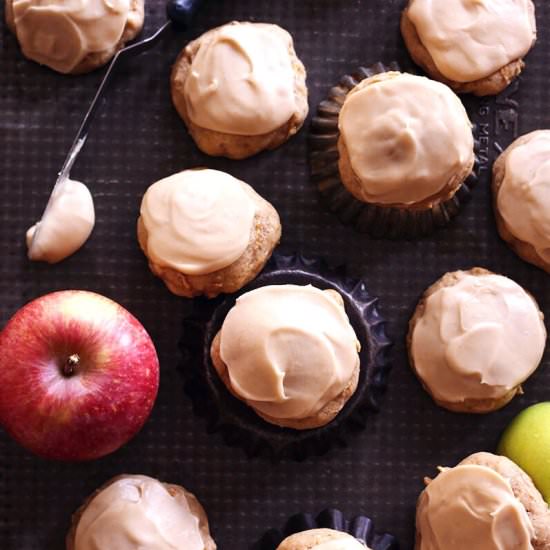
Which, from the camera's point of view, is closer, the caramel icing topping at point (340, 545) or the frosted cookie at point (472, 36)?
the caramel icing topping at point (340, 545)

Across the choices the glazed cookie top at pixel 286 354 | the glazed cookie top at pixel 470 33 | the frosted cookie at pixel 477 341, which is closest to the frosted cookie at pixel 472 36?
the glazed cookie top at pixel 470 33

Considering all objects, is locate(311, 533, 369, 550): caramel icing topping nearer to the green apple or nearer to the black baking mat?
the black baking mat

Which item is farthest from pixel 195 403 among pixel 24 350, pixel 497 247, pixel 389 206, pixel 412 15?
pixel 412 15

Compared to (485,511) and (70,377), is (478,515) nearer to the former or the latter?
(485,511)

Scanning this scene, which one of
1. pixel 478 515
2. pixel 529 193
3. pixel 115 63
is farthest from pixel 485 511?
pixel 115 63

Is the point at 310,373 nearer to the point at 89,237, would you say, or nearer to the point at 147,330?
the point at 147,330

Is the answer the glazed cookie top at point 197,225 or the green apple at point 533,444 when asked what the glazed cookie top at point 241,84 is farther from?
the green apple at point 533,444
